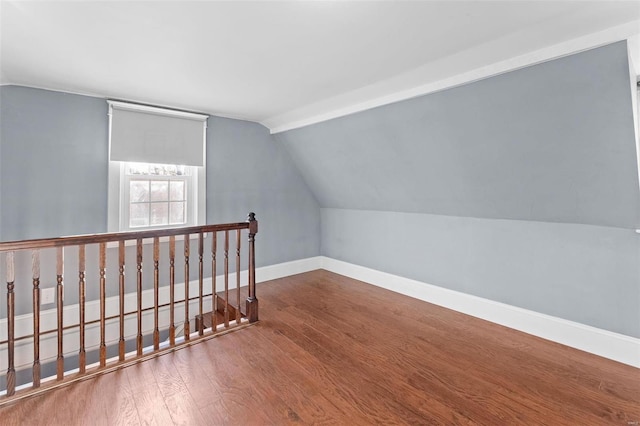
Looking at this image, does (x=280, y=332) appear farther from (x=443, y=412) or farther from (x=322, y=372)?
(x=443, y=412)

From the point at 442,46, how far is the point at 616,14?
0.83 metres

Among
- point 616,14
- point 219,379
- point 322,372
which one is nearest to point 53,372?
point 219,379

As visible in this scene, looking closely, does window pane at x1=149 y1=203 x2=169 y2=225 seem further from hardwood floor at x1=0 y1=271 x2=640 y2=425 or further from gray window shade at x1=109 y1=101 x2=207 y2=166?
hardwood floor at x1=0 y1=271 x2=640 y2=425

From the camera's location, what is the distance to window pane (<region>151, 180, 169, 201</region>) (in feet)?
11.2

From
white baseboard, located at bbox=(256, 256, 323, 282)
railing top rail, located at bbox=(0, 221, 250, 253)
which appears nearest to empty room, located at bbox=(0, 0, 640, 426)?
railing top rail, located at bbox=(0, 221, 250, 253)

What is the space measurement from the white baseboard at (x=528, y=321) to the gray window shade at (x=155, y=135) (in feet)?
9.04

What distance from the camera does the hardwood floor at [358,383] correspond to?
173 cm

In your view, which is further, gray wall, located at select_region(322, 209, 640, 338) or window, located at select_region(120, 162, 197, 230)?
window, located at select_region(120, 162, 197, 230)

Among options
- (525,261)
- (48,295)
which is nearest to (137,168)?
(48,295)

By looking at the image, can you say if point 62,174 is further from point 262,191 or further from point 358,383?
point 358,383

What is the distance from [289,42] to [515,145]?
1.83 meters

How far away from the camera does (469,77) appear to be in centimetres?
221

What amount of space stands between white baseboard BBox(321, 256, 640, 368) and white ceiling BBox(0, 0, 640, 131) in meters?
2.10

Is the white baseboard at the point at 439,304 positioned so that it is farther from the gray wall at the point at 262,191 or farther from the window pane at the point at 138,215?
the window pane at the point at 138,215
